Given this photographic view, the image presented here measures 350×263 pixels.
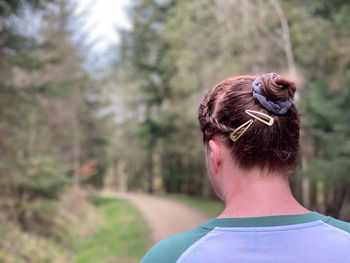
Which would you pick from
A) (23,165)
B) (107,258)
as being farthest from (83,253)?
(23,165)

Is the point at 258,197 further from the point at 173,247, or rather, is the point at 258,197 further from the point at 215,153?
the point at 173,247

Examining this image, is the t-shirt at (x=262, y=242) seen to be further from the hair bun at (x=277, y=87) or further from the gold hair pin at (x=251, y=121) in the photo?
the hair bun at (x=277, y=87)

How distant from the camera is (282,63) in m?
15.9

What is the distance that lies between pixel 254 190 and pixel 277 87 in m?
0.35

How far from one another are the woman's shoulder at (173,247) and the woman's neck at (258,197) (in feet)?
0.34

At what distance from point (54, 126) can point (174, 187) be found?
16149 mm

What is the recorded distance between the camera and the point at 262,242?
1113 millimetres

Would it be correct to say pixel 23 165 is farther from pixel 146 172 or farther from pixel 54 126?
pixel 146 172

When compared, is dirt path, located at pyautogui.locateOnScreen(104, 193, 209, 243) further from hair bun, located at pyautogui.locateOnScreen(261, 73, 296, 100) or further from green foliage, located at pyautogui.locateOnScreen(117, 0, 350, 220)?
hair bun, located at pyautogui.locateOnScreen(261, 73, 296, 100)

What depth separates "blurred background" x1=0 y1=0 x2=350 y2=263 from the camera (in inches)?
374

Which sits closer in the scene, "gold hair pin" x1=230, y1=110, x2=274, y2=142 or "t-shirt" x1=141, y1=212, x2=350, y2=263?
"t-shirt" x1=141, y1=212, x2=350, y2=263

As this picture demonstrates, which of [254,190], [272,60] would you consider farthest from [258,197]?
[272,60]

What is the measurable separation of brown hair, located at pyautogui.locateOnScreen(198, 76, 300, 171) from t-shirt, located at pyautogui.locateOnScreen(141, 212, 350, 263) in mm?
194

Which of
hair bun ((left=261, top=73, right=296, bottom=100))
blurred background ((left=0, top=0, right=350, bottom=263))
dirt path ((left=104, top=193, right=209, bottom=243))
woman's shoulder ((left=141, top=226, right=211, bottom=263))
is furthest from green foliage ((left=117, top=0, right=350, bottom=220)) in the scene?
dirt path ((left=104, top=193, right=209, bottom=243))
